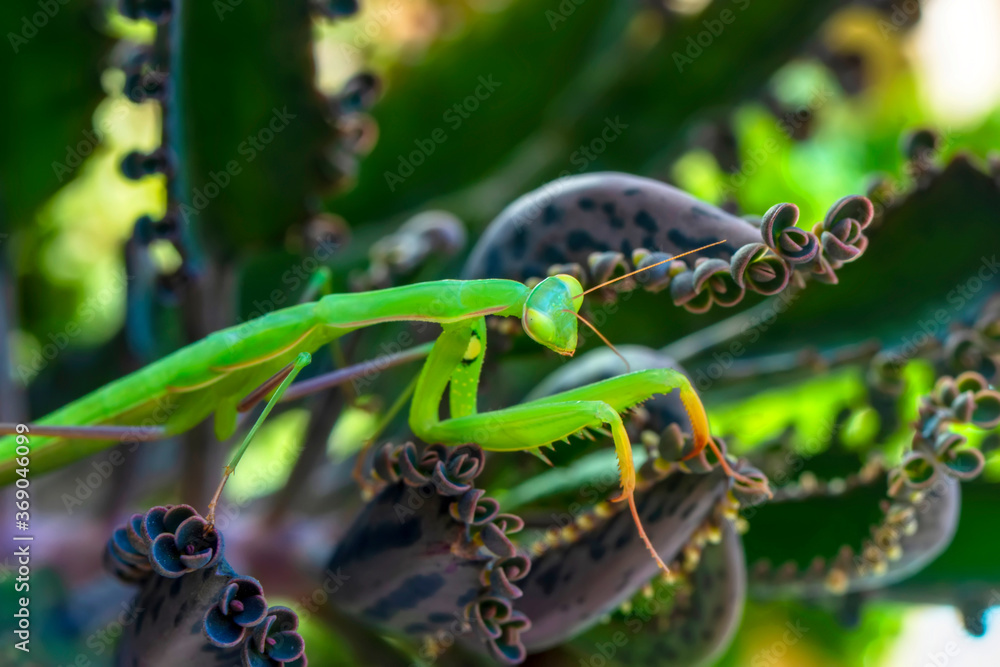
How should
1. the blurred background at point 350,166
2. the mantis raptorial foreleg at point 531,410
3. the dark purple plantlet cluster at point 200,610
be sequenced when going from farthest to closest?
the blurred background at point 350,166 → the mantis raptorial foreleg at point 531,410 → the dark purple plantlet cluster at point 200,610

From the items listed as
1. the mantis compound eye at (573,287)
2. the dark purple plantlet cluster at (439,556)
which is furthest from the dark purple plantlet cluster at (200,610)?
the mantis compound eye at (573,287)

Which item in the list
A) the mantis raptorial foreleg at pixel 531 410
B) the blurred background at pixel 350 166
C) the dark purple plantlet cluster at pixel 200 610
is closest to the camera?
the dark purple plantlet cluster at pixel 200 610

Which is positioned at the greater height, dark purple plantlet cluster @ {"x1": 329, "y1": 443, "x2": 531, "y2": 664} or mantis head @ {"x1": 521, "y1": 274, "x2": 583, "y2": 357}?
mantis head @ {"x1": 521, "y1": 274, "x2": 583, "y2": 357}

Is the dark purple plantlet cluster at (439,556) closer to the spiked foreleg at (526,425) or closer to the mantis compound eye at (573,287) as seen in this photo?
the spiked foreleg at (526,425)

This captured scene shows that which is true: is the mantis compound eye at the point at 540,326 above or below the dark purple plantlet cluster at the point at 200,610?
above

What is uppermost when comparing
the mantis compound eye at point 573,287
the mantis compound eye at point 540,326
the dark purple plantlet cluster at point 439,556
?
the mantis compound eye at point 573,287

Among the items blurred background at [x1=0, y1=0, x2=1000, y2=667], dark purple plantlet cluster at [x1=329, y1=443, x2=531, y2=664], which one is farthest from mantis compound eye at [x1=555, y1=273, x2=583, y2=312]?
blurred background at [x1=0, y1=0, x2=1000, y2=667]

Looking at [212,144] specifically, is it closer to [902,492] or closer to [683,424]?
[683,424]

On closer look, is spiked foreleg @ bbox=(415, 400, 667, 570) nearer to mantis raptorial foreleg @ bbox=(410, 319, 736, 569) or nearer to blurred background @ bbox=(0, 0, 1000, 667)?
mantis raptorial foreleg @ bbox=(410, 319, 736, 569)
